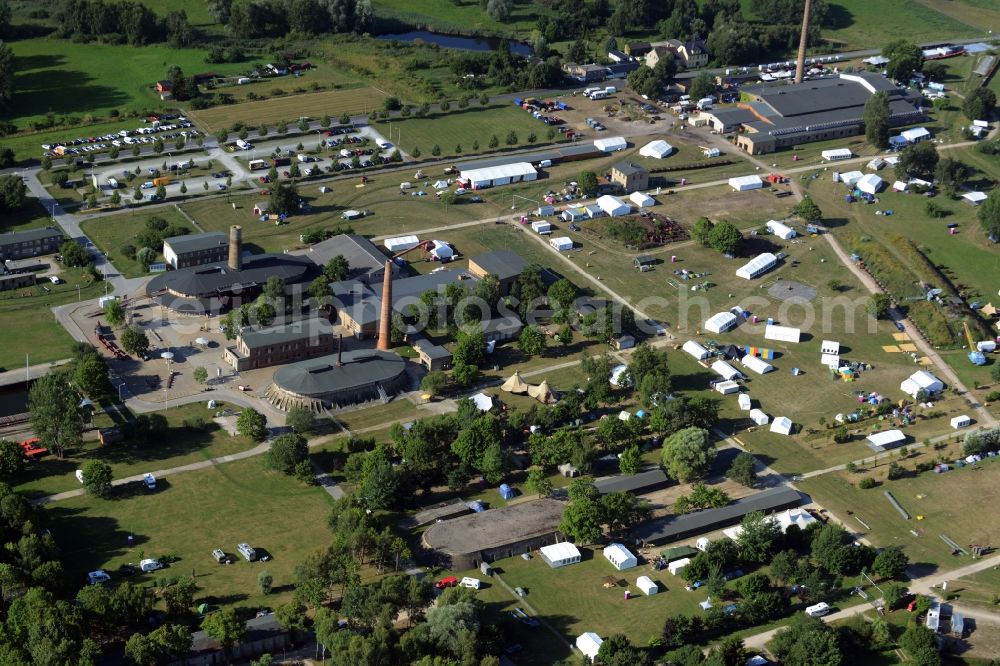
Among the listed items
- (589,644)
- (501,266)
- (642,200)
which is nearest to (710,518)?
(589,644)

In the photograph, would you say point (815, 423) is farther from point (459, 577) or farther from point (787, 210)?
point (787, 210)

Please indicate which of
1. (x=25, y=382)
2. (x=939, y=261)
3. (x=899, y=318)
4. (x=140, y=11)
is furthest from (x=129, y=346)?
(x=140, y=11)

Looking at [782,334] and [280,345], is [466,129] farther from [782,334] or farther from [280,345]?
[280,345]

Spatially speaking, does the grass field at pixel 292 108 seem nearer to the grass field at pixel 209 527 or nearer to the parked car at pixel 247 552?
the grass field at pixel 209 527

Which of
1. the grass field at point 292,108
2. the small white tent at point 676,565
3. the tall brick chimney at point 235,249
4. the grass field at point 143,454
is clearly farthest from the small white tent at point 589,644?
the grass field at point 292,108

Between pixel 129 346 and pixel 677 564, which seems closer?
pixel 677 564

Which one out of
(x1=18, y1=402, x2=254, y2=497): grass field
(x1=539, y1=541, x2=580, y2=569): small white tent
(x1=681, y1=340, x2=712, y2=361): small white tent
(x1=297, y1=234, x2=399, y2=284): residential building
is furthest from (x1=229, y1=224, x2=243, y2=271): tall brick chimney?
(x1=539, y1=541, x2=580, y2=569): small white tent
